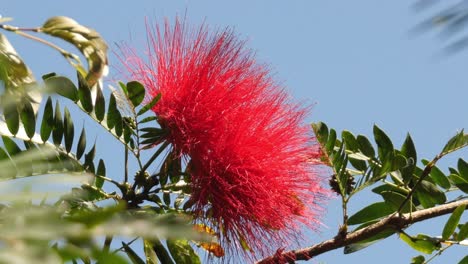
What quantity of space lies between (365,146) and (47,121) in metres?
0.95

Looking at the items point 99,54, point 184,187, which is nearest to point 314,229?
point 184,187

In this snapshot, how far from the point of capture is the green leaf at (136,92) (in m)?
1.96

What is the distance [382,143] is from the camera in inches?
85.7

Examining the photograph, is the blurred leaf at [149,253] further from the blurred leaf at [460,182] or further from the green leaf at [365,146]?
the blurred leaf at [460,182]

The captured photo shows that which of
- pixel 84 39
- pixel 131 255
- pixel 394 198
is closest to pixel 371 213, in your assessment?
pixel 394 198

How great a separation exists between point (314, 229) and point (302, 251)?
311 millimetres

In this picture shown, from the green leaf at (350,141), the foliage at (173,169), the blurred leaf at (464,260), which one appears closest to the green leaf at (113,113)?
the foliage at (173,169)

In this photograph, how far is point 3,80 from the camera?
4.00 feet

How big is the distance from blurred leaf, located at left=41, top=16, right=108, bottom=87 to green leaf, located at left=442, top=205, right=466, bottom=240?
1.06 metres

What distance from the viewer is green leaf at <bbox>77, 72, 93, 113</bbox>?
190cm

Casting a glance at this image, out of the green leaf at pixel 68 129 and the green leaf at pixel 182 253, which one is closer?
the green leaf at pixel 68 129

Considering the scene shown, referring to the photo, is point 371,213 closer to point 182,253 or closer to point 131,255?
point 182,253

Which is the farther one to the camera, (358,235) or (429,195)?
(429,195)

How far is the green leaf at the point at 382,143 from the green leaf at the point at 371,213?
0.14m
